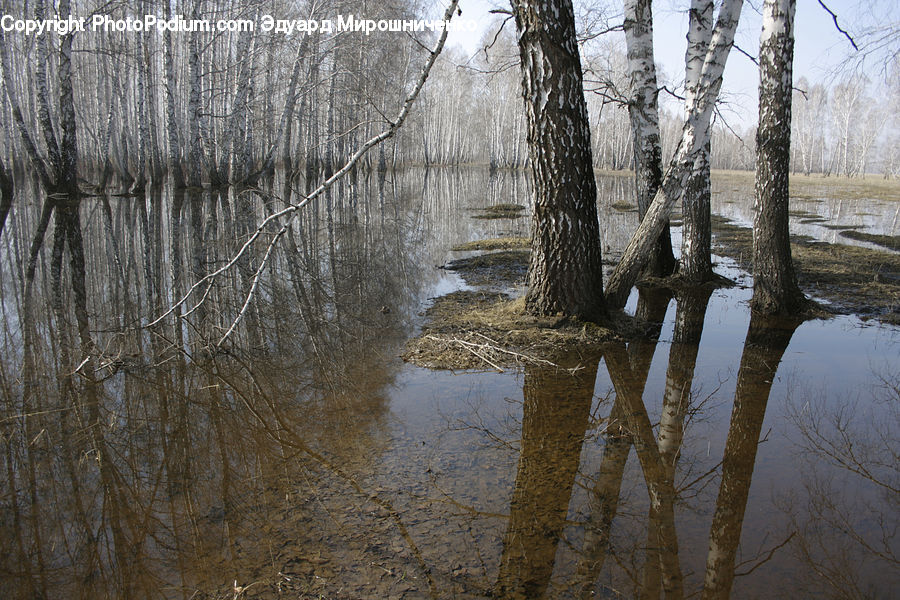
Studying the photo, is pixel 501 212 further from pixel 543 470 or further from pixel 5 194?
pixel 543 470

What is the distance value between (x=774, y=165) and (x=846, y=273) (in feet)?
12.0

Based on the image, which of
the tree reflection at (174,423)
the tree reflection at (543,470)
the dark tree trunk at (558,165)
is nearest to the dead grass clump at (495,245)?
the tree reflection at (174,423)

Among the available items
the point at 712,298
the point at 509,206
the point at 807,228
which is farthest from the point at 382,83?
the point at 712,298

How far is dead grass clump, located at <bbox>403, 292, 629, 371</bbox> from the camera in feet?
15.1

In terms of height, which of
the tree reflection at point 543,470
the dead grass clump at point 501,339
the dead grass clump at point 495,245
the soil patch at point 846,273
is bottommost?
the tree reflection at point 543,470

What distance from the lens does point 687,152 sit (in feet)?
18.5

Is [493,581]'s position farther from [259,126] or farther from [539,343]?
[259,126]

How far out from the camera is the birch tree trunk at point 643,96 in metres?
7.09

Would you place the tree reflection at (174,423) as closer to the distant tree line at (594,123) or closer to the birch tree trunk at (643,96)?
the birch tree trunk at (643,96)

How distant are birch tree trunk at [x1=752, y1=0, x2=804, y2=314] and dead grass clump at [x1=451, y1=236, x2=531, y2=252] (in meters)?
4.72

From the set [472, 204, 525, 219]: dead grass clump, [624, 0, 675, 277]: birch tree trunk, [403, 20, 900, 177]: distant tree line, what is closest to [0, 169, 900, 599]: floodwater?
[624, 0, 675, 277]: birch tree trunk

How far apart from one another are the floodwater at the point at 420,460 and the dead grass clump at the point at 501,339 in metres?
0.21

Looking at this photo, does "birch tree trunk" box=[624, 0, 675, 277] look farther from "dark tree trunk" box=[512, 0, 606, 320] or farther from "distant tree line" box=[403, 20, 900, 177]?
"distant tree line" box=[403, 20, 900, 177]

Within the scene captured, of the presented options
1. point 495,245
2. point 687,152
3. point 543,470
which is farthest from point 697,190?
point 543,470
